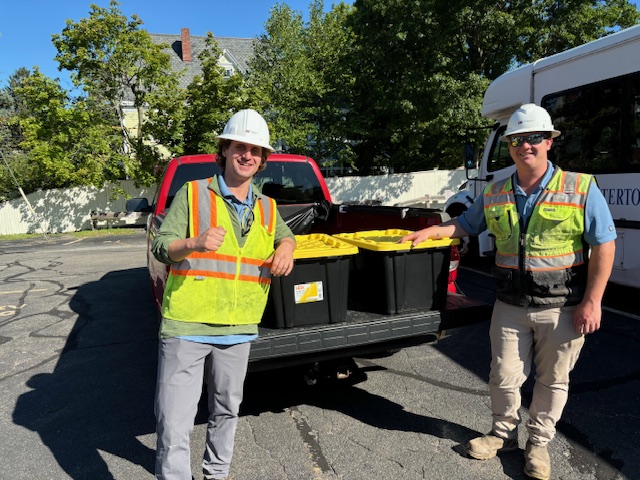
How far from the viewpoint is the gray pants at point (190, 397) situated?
226 cm

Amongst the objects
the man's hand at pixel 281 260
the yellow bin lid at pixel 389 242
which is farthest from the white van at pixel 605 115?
the man's hand at pixel 281 260

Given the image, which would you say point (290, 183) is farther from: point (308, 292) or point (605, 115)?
point (605, 115)

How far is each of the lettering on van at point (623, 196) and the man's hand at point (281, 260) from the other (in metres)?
4.82

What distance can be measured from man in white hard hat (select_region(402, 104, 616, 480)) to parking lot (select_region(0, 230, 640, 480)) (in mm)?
441

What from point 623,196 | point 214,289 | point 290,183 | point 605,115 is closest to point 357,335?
point 214,289

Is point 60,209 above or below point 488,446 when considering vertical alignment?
above

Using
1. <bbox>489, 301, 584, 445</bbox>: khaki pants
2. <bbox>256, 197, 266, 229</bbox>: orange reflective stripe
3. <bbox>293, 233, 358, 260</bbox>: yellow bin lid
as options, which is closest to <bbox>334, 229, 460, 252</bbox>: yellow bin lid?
<bbox>293, 233, 358, 260</bbox>: yellow bin lid

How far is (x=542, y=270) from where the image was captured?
2709 mm

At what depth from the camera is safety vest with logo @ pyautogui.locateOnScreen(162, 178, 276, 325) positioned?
2.28 m

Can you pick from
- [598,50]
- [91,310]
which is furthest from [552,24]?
[91,310]

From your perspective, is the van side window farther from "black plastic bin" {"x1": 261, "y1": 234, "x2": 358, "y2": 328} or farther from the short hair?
the short hair

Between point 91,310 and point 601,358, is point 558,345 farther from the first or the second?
point 91,310

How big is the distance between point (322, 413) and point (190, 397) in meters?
1.56

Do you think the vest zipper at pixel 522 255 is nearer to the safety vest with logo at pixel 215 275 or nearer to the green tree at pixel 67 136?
the safety vest with logo at pixel 215 275
